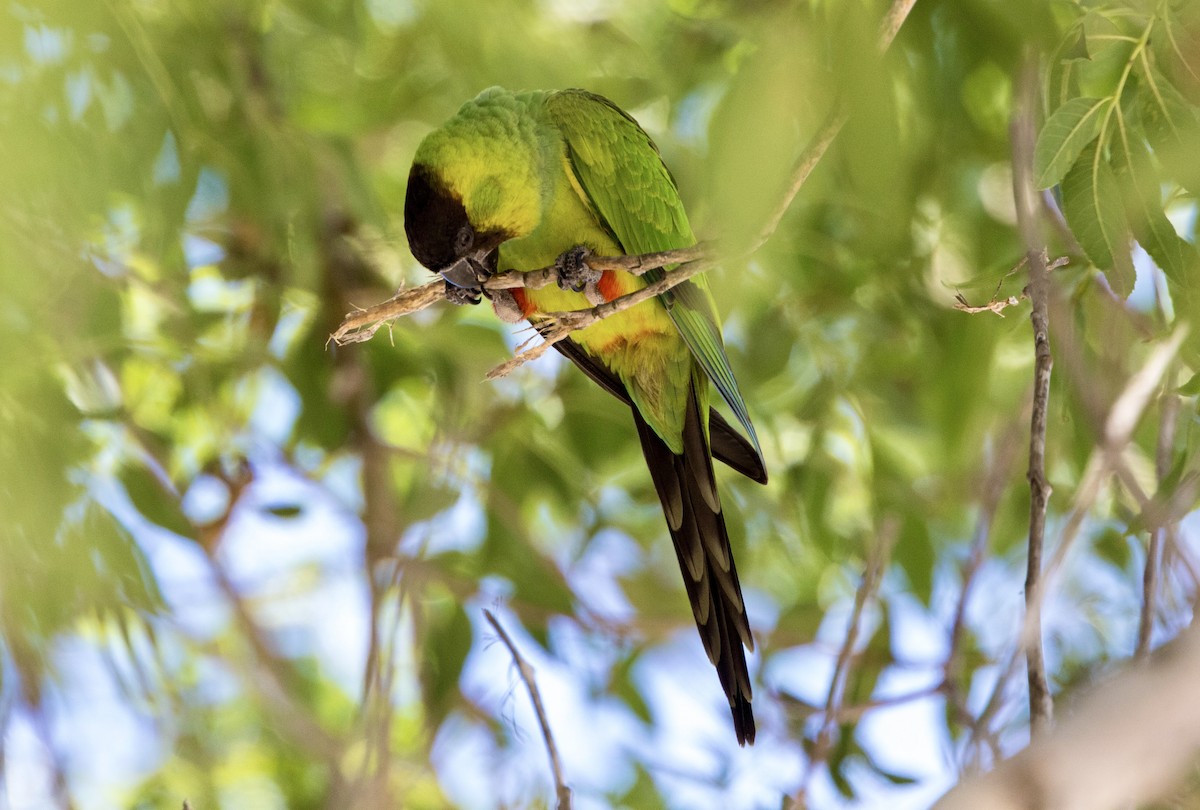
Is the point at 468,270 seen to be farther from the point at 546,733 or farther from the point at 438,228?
the point at 546,733

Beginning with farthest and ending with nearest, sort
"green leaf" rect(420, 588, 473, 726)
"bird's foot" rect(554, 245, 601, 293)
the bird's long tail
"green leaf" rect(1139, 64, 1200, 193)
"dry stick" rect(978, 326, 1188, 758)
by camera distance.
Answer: "green leaf" rect(420, 588, 473, 726)
"bird's foot" rect(554, 245, 601, 293)
the bird's long tail
"dry stick" rect(978, 326, 1188, 758)
"green leaf" rect(1139, 64, 1200, 193)

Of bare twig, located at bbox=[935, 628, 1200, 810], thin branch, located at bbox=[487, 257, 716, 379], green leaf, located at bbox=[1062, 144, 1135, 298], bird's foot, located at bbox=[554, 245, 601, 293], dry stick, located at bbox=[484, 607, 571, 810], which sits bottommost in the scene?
bare twig, located at bbox=[935, 628, 1200, 810]

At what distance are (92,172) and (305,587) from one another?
2796 mm

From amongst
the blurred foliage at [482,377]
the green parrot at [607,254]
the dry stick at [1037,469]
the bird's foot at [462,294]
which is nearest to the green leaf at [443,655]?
the blurred foliage at [482,377]

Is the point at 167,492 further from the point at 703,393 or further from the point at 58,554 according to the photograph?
the point at 703,393

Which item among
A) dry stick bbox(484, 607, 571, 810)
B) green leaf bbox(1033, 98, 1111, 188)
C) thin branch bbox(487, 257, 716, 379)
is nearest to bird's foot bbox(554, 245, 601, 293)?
thin branch bbox(487, 257, 716, 379)

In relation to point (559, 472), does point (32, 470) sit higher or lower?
lower

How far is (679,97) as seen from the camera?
2533mm

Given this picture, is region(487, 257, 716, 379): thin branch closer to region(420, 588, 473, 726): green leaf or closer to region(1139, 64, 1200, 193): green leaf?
region(1139, 64, 1200, 193): green leaf

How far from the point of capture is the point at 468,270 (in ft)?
7.43

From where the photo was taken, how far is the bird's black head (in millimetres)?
2215

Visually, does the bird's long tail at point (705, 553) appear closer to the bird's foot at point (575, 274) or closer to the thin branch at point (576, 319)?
the bird's foot at point (575, 274)

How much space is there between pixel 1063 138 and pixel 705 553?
1.19 metres

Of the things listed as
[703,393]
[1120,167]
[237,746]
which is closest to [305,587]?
[237,746]
